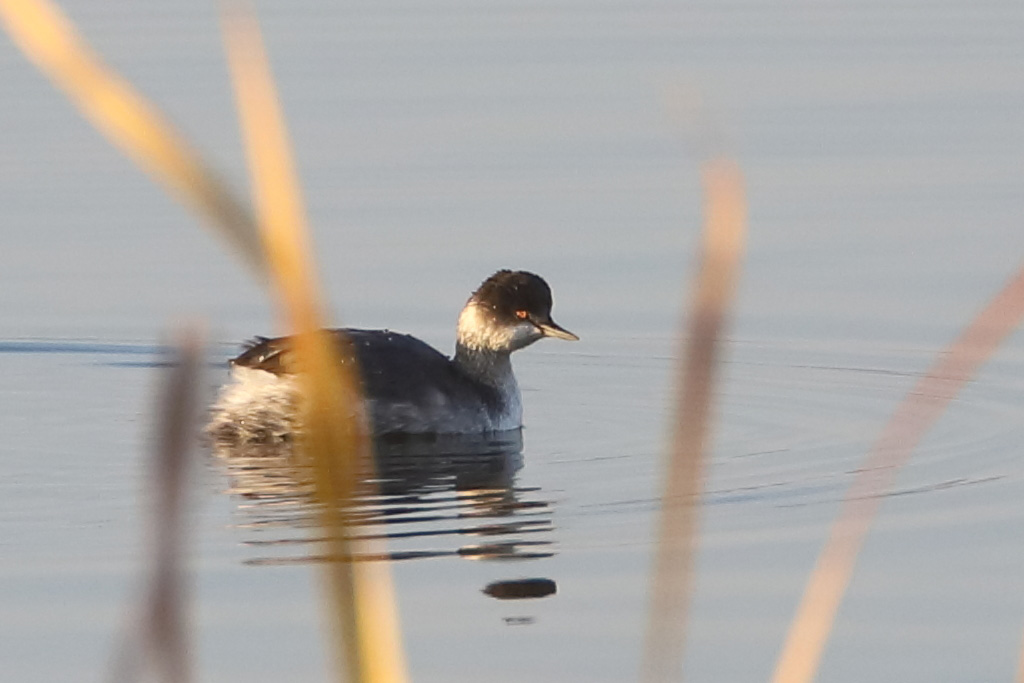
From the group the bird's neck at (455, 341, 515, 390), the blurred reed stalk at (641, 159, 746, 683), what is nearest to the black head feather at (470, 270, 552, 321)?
the bird's neck at (455, 341, 515, 390)

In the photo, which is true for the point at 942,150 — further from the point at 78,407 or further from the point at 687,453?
the point at 687,453

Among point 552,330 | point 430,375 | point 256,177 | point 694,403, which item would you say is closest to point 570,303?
point 552,330

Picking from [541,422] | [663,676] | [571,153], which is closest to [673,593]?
[663,676]

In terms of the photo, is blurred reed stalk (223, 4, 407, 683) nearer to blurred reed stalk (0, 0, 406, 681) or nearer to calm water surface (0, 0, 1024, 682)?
blurred reed stalk (0, 0, 406, 681)

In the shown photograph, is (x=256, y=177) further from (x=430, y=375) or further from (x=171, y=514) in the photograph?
(x=430, y=375)

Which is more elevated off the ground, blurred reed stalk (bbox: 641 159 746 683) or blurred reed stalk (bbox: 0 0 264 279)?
blurred reed stalk (bbox: 0 0 264 279)

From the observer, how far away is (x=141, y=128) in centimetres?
157

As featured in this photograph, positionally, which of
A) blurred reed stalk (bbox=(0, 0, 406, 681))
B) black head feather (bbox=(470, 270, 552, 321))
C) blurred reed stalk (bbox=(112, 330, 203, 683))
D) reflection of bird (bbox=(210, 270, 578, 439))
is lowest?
blurred reed stalk (bbox=(112, 330, 203, 683))

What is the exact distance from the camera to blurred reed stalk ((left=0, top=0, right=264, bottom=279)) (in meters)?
1.54

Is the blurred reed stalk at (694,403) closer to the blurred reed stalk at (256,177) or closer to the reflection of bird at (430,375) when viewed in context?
the blurred reed stalk at (256,177)

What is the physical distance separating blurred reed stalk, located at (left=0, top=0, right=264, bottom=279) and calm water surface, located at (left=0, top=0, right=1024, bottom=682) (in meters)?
0.31

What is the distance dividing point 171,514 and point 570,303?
10.3 metres

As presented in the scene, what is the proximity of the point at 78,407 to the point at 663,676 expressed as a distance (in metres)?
8.30

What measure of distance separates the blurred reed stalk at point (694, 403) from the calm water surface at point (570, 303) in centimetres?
8
